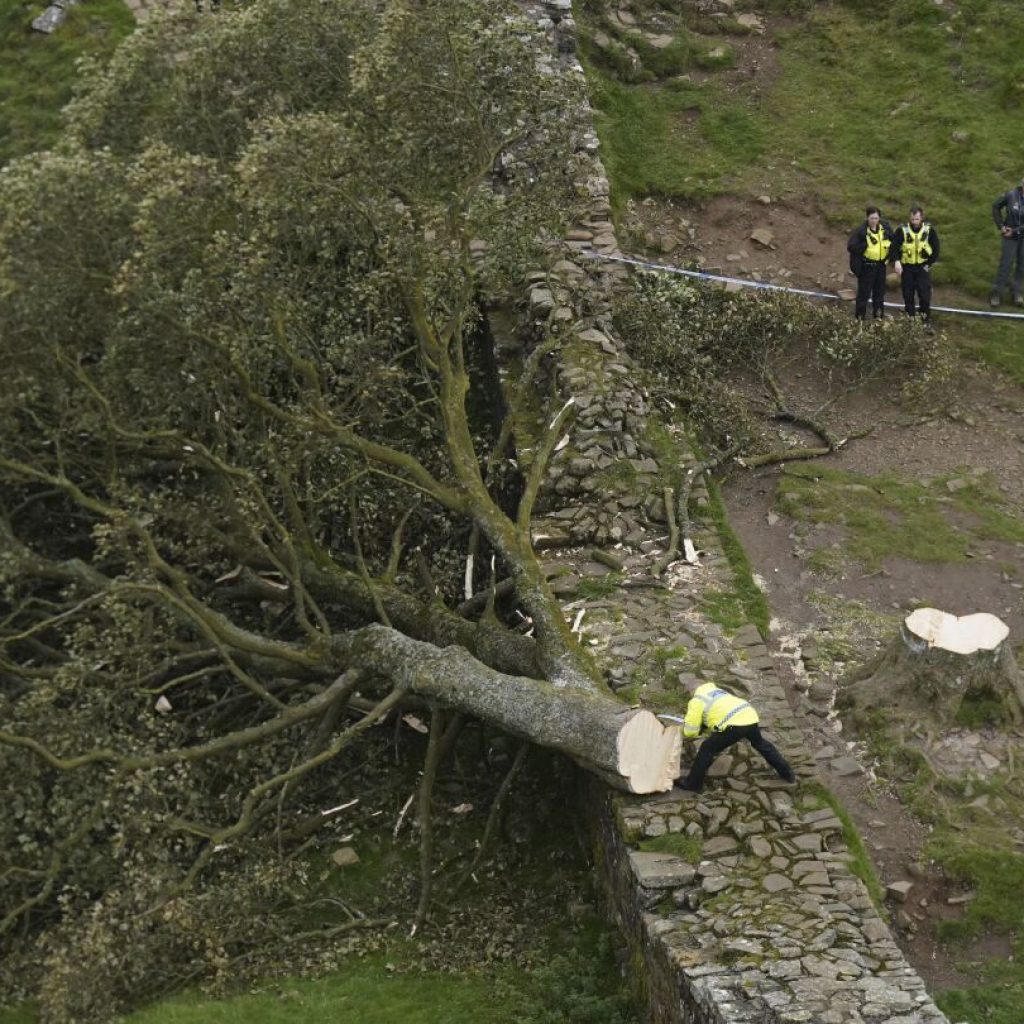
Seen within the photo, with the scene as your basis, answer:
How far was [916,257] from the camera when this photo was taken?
69.1ft

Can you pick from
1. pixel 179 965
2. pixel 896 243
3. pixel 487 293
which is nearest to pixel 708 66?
pixel 896 243

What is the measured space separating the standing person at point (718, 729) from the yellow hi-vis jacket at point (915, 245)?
10.4 metres

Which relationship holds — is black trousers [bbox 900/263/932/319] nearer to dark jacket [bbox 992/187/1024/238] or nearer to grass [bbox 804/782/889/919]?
dark jacket [bbox 992/187/1024/238]

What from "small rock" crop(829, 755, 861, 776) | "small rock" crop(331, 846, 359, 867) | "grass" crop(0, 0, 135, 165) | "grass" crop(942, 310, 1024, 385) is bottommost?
"small rock" crop(331, 846, 359, 867)

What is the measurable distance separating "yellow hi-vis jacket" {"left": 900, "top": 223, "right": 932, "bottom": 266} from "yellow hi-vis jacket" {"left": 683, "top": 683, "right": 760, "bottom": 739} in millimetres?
10409

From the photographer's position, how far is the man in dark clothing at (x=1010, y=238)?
70.3 ft

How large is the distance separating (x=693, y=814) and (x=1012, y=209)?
12792mm

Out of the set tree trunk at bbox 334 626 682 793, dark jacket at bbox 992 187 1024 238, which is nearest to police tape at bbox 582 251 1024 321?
dark jacket at bbox 992 187 1024 238

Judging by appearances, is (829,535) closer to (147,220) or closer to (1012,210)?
(1012,210)

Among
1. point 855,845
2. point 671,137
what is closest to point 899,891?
point 855,845

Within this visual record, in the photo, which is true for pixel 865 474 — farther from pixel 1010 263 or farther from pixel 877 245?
pixel 1010 263

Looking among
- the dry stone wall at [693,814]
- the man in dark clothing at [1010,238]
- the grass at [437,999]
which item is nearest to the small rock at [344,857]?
the grass at [437,999]

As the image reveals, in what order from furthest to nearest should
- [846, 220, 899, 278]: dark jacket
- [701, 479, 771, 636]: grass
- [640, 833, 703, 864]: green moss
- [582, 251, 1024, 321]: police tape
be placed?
1. [582, 251, 1024, 321]: police tape
2. [846, 220, 899, 278]: dark jacket
3. [701, 479, 771, 636]: grass
4. [640, 833, 703, 864]: green moss

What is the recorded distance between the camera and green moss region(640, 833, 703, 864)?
12.1 meters
